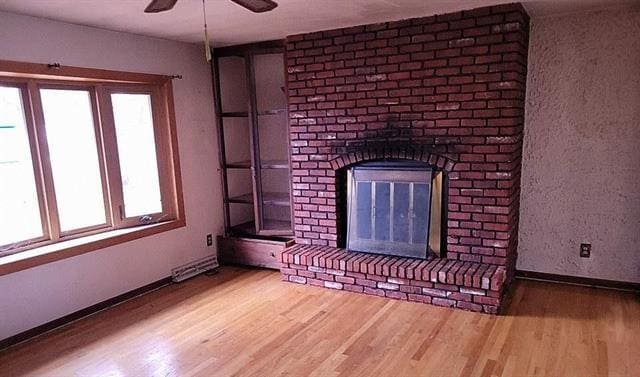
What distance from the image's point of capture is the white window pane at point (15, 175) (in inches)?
112

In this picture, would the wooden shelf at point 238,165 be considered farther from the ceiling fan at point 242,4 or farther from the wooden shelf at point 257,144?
the ceiling fan at point 242,4

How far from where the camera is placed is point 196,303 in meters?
3.38

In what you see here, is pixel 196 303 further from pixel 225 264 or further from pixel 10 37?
pixel 10 37

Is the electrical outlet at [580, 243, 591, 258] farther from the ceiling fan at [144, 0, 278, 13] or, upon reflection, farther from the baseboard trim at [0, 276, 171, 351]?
the baseboard trim at [0, 276, 171, 351]

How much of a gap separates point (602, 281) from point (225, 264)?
3.26 metres

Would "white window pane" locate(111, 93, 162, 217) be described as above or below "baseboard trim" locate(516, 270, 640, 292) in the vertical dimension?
above

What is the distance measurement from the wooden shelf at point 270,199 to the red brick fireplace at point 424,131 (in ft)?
1.13

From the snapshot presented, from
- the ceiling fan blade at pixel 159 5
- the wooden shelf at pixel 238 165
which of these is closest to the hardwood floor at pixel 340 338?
the wooden shelf at pixel 238 165

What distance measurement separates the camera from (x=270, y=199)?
420 centimetres

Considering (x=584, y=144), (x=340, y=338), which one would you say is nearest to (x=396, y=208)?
(x=340, y=338)

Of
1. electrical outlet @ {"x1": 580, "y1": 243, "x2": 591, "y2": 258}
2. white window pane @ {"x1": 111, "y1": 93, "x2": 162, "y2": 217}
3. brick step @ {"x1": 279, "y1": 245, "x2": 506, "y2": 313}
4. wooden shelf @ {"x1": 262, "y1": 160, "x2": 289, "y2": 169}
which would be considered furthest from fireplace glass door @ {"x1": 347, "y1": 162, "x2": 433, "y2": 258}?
white window pane @ {"x1": 111, "y1": 93, "x2": 162, "y2": 217}

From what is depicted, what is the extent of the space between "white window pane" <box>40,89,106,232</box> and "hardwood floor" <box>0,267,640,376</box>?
2.57 feet

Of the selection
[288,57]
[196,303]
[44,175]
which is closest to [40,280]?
[44,175]

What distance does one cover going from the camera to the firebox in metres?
3.35
